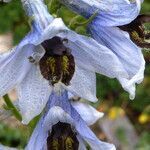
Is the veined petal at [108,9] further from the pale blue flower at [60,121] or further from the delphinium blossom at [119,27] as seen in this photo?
the pale blue flower at [60,121]

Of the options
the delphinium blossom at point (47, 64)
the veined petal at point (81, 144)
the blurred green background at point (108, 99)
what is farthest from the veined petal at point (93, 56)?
the blurred green background at point (108, 99)

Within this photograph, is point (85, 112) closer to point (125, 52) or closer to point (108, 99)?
point (125, 52)

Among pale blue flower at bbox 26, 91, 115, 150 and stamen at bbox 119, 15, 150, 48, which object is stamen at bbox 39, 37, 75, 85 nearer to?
pale blue flower at bbox 26, 91, 115, 150

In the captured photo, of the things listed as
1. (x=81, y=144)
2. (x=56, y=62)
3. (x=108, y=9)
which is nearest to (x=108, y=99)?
(x=81, y=144)

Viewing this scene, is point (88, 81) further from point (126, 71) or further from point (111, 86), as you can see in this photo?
point (111, 86)

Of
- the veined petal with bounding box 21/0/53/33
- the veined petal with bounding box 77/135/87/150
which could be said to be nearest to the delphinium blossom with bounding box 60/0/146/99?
the veined petal with bounding box 21/0/53/33

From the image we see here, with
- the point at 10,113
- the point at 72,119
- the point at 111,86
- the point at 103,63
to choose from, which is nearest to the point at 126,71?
the point at 103,63

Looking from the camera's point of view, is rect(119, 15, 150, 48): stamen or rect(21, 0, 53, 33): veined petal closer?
rect(21, 0, 53, 33): veined petal
